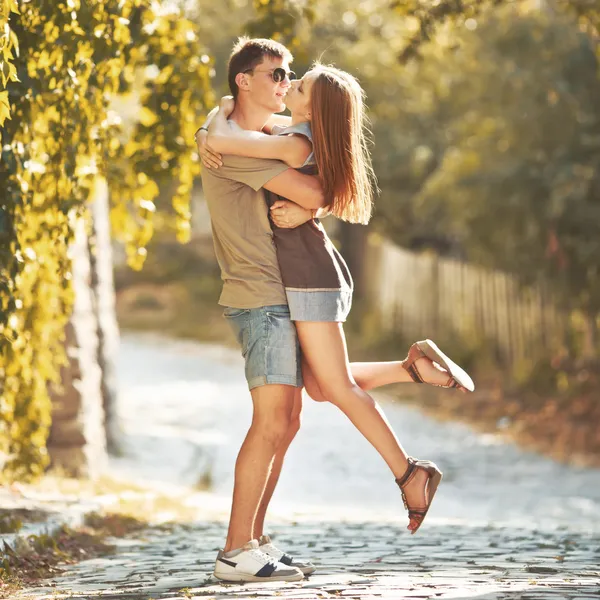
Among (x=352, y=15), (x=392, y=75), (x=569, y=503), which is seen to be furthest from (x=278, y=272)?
(x=352, y=15)

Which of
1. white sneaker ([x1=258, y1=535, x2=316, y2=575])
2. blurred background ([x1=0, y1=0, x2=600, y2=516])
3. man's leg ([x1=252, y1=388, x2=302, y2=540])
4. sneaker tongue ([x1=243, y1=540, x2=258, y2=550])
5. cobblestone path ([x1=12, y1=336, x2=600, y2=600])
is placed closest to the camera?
cobblestone path ([x1=12, y1=336, x2=600, y2=600])

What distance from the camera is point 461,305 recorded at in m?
16.8

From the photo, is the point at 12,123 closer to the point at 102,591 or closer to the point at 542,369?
the point at 102,591

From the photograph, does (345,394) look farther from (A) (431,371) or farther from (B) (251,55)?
(B) (251,55)

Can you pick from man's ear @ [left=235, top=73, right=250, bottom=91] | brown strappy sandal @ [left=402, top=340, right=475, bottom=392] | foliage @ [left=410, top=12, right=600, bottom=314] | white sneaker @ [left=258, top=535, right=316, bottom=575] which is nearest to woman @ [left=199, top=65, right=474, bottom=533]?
man's ear @ [left=235, top=73, right=250, bottom=91]

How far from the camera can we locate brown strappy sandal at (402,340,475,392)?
16.1 feet

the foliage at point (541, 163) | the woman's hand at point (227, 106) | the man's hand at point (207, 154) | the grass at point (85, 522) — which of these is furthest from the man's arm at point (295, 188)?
the foliage at point (541, 163)

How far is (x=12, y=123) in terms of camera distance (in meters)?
5.34

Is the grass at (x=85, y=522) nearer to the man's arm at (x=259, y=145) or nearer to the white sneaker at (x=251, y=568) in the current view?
the white sneaker at (x=251, y=568)

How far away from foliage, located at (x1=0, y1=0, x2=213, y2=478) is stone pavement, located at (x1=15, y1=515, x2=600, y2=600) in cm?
115

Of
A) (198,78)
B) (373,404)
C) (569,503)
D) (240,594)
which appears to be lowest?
(569,503)

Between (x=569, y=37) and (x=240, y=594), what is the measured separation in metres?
9.06

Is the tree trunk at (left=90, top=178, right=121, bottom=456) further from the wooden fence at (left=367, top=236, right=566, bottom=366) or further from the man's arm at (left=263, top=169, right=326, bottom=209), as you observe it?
the man's arm at (left=263, top=169, right=326, bottom=209)

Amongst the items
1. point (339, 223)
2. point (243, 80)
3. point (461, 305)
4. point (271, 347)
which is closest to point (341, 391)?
point (271, 347)
